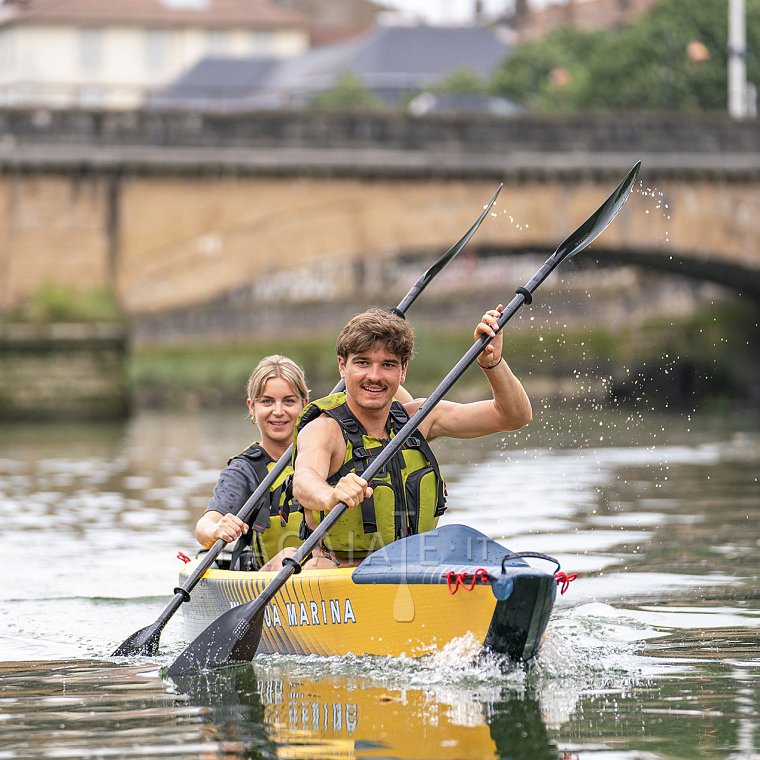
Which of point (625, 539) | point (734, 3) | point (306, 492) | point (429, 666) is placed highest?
point (734, 3)

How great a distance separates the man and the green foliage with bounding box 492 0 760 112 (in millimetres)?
36453

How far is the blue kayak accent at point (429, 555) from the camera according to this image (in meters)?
7.82

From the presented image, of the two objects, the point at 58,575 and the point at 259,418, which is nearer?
the point at 259,418

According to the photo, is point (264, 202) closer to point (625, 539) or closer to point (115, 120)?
point (115, 120)

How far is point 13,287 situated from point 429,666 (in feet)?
83.0

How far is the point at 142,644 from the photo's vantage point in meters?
9.21

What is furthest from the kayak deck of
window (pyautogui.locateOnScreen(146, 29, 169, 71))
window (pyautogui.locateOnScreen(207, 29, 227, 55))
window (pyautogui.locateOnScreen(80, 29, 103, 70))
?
window (pyautogui.locateOnScreen(207, 29, 227, 55))

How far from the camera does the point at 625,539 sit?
14.5m

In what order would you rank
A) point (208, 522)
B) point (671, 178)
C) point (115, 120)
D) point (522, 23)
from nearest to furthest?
point (208, 522) → point (115, 120) → point (671, 178) → point (522, 23)

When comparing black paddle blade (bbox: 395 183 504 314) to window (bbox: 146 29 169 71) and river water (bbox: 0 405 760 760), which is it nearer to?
river water (bbox: 0 405 760 760)

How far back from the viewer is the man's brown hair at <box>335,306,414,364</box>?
8.10 metres

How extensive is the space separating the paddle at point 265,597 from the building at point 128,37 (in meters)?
94.3

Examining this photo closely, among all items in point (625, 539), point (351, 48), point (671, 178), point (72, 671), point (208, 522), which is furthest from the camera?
point (351, 48)

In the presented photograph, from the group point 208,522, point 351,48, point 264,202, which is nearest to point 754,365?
point 264,202
